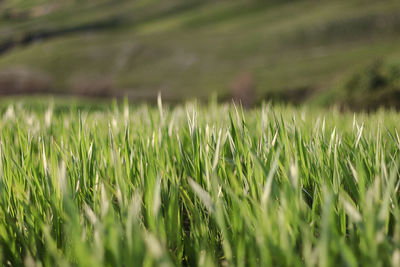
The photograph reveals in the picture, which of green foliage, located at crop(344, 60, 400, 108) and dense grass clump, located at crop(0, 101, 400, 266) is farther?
green foliage, located at crop(344, 60, 400, 108)

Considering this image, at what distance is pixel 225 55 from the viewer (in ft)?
155

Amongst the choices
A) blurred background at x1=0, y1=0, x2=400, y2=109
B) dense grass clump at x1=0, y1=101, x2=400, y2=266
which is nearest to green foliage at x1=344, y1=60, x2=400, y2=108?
blurred background at x1=0, y1=0, x2=400, y2=109

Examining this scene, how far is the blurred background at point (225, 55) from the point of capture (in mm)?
35531

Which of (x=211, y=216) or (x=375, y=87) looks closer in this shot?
(x=211, y=216)

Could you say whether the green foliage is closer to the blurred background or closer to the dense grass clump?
the blurred background

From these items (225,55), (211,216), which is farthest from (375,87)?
(225,55)

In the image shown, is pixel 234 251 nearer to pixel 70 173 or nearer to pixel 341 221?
pixel 341 221

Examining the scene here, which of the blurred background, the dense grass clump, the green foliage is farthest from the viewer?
the blurred background

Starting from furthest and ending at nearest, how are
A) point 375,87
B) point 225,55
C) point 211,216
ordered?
1. point 225,55
2. point 375,87
3. point 211,216

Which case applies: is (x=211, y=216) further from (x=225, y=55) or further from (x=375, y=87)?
(x=225, y=55)

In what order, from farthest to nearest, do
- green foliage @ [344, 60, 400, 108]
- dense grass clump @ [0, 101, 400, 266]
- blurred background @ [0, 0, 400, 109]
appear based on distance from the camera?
blurred background @ [0, 0, 400, 109] < green foliage @ [344, 60, 400, 108] < dense grass clump @ [0, 101, 400, 266]

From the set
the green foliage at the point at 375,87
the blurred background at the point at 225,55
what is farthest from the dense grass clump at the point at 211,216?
the blurred background at the point at 225,55

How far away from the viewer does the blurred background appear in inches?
1399

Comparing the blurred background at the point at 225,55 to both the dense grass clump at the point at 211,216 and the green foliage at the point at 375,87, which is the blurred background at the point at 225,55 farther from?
the dense grass clump at the point at 211,216
